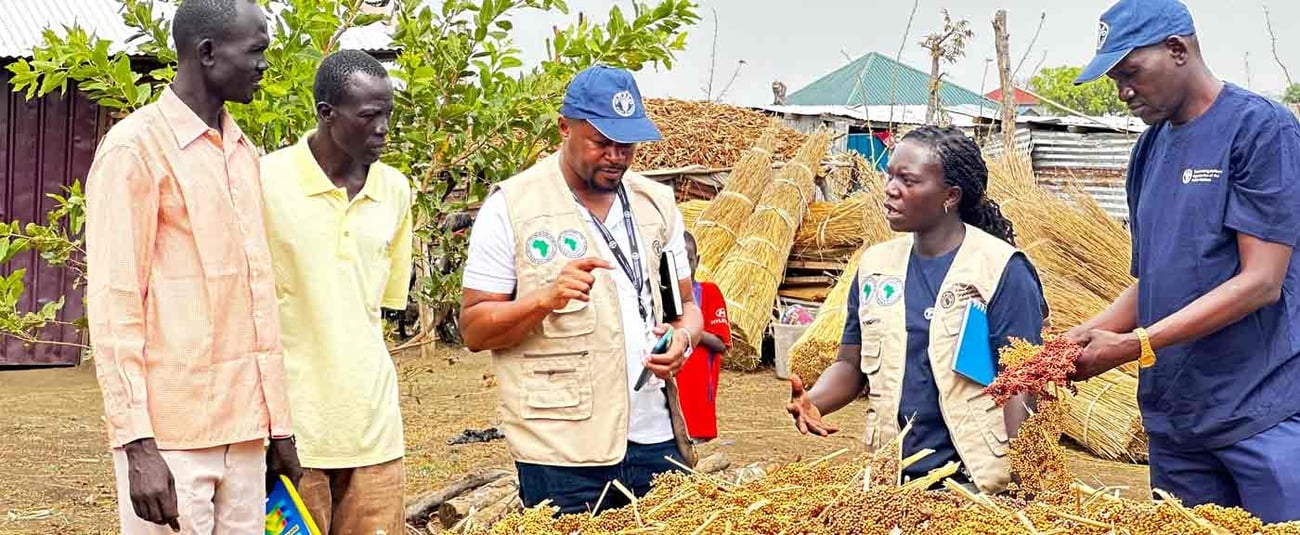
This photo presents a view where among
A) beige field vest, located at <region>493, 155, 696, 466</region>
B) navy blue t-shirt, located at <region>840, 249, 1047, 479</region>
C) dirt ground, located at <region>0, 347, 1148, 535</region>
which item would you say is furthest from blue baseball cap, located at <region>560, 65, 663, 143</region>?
dirt ground, located at <region>0, 347, 1148, 535</region>

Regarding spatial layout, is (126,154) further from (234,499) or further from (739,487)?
(739,487)

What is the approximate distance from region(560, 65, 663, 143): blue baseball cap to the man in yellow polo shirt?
50 cm

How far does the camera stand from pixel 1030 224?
9.41 metres

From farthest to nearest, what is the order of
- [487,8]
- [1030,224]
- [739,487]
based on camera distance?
[1030,224] → [487,8] → [739,487]

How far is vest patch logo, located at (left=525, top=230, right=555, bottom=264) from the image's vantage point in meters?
3.62

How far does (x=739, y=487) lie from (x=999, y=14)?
1225 cm

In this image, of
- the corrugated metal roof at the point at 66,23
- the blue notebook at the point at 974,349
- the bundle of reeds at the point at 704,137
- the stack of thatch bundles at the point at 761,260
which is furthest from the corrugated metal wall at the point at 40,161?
the blue notebook at the point at 974,349

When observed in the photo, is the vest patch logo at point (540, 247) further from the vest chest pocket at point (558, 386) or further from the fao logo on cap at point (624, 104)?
the fao logo on cap at point (624, 104)

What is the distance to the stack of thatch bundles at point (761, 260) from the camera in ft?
38.0

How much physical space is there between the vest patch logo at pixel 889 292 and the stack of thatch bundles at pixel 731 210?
8346 mm

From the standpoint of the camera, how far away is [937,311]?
3496 millimetres

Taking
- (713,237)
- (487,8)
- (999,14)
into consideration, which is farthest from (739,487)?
(999,14)

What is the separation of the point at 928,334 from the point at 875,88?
2759cm

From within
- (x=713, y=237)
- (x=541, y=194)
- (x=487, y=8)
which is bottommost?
(x=713, y=237)
